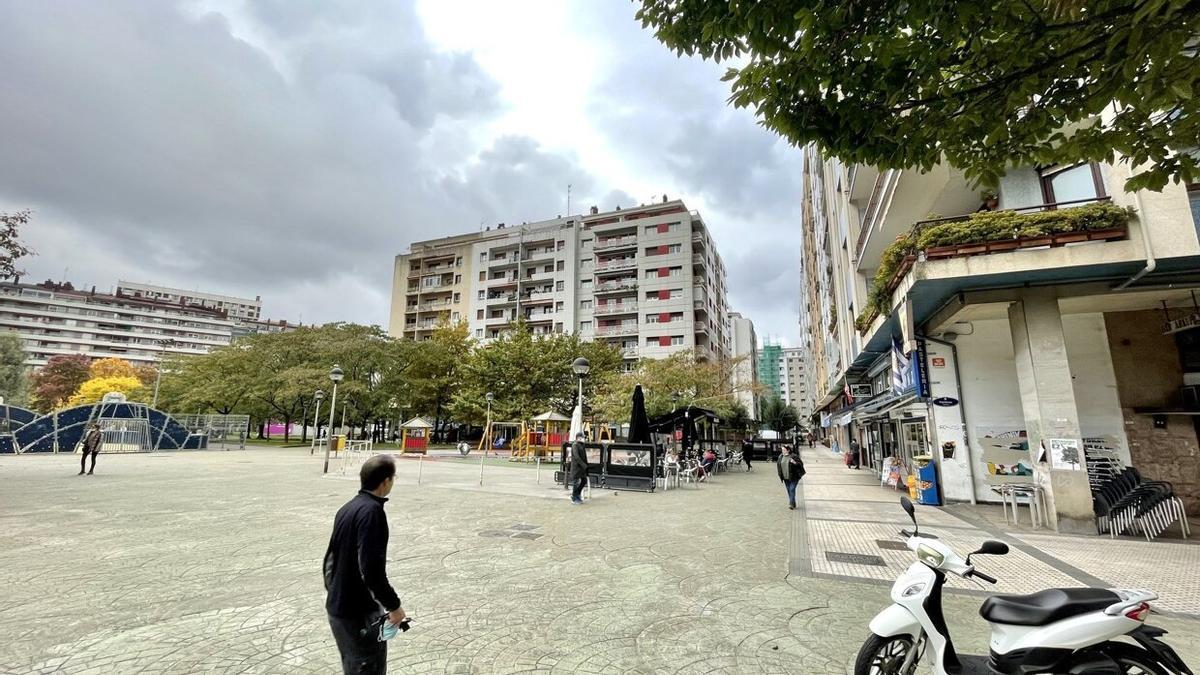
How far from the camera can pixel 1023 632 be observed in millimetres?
2553

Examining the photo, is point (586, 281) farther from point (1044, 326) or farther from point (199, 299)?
point (199, 299)

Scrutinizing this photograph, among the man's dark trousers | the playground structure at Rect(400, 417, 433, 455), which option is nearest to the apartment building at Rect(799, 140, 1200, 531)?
the man's dark trousers

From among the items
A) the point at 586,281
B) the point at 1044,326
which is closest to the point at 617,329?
the point at 586,281

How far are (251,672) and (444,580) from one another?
224 cm

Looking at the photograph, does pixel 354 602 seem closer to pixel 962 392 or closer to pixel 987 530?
pixel 987 530

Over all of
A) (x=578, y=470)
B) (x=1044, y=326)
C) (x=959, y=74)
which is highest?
(x=959, y=74)

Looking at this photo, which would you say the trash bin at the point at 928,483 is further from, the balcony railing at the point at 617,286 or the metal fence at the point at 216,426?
the balcony railing at the point at 617,286

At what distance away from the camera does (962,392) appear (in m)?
12.3

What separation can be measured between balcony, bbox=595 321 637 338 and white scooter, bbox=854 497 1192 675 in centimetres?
5019

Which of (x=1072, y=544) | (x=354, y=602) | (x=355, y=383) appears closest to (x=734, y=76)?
(x=354, y=602)

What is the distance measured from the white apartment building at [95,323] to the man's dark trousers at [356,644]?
10814 cm

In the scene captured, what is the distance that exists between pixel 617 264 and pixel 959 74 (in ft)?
170

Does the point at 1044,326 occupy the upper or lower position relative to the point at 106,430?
upper

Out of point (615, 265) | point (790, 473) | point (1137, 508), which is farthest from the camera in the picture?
point (615, 265)
